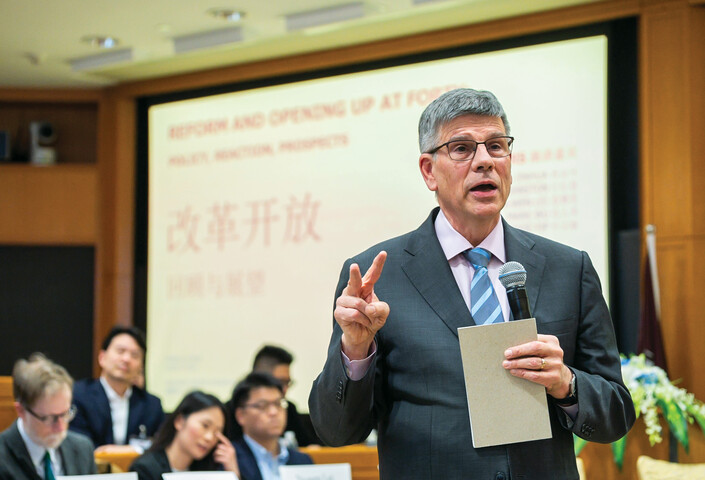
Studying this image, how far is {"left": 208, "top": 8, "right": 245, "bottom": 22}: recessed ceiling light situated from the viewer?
20.4 feet

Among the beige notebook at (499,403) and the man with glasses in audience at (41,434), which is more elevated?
the beige notebook at (499,403)

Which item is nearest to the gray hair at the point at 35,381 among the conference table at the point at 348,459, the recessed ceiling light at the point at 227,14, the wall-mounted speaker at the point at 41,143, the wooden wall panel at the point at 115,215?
the conference table at the point at 348,459

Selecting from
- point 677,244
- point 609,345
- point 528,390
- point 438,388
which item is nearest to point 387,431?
point 438,388

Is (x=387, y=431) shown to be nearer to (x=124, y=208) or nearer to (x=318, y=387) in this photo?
(x=318, y=387)

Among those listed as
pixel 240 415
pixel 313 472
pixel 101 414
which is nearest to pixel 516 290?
pixel 313 472

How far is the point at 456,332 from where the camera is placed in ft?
5.32

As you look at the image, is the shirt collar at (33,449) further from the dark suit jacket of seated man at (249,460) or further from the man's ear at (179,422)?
the dark suit jacket of seated man at (249,460)

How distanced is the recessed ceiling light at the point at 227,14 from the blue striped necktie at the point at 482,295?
485cm

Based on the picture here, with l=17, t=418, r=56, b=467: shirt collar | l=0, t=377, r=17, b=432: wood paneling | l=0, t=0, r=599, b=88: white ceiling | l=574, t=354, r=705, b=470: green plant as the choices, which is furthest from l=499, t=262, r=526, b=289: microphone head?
l=0, t=0, r=599, b=88: white ceiling

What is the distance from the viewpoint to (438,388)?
1.60 m

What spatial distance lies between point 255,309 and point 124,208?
5.21ft

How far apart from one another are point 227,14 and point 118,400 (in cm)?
274

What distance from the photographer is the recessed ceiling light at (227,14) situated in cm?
623

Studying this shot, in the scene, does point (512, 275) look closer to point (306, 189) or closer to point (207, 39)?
point (306, 189)
